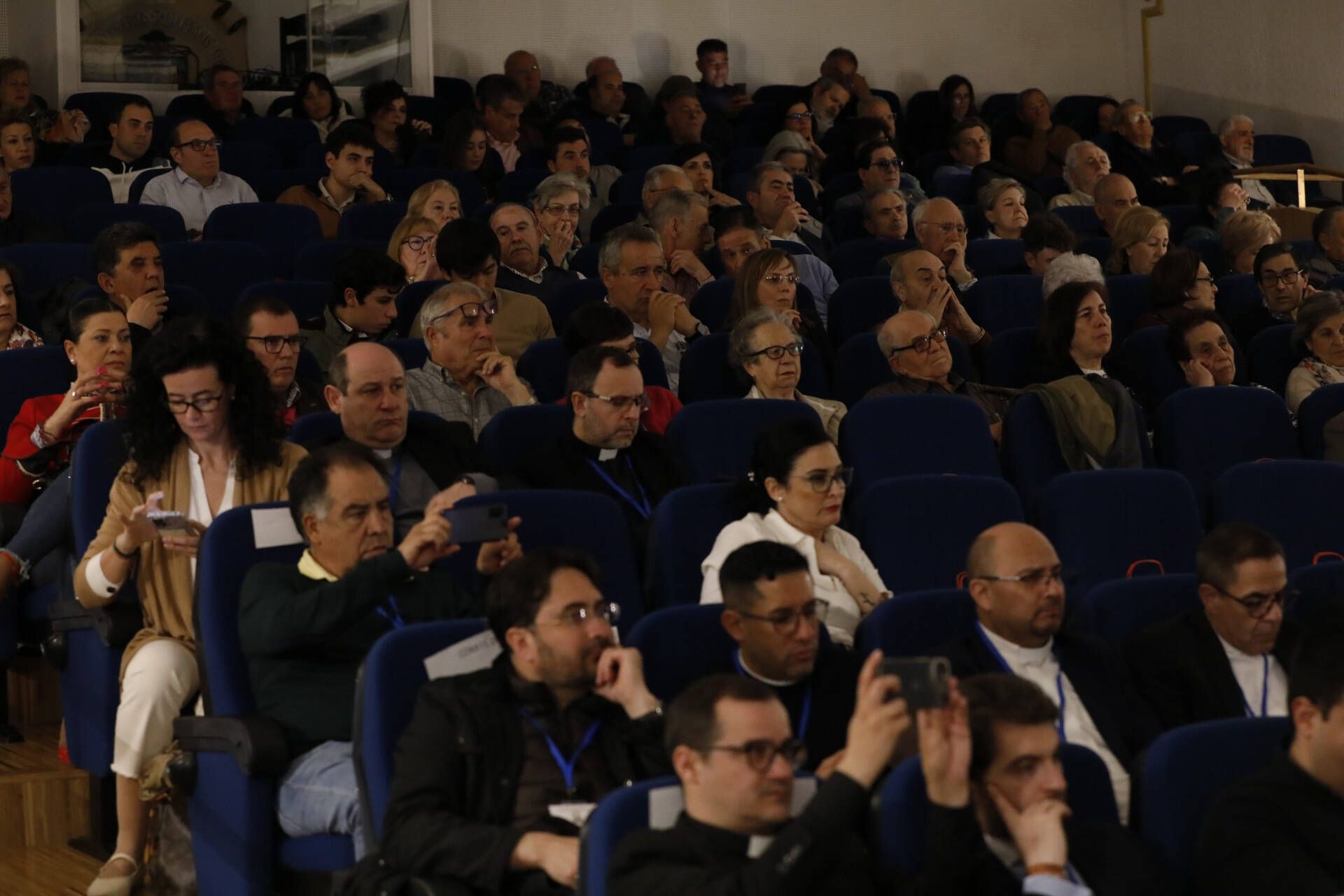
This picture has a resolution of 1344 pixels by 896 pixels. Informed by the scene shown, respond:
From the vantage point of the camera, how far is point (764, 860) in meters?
1.92

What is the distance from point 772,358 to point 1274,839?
7.42 ft

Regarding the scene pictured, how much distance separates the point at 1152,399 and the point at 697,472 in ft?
5.68

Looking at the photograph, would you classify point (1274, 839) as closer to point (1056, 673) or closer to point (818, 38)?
point (1056, 673)

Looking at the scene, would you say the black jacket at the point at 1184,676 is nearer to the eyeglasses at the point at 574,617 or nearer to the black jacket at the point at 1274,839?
the black jacket at the point at 1274,839

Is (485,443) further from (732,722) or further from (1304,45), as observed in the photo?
(1304,45)

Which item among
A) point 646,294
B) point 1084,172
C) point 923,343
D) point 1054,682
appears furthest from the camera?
point 1084,172

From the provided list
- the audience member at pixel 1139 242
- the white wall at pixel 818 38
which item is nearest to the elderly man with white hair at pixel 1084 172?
the audience member at pixel 1139 242

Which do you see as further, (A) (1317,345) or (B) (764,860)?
(A) (1317,345)

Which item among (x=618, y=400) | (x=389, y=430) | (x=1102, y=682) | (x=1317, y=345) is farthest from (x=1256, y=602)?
(x=1317, y=345)

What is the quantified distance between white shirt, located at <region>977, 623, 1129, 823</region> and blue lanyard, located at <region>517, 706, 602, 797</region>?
71 cm

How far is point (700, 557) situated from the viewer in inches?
129

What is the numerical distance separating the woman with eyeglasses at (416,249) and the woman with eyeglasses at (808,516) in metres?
2.08

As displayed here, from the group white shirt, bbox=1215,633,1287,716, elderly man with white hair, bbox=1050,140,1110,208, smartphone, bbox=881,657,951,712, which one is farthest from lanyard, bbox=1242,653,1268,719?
elderly man with white hair, bbox=1050,140,1110,208

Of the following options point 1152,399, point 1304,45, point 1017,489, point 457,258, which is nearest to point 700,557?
point 1017,489
